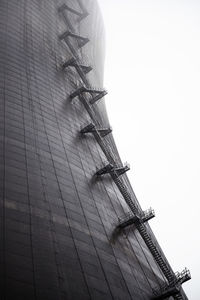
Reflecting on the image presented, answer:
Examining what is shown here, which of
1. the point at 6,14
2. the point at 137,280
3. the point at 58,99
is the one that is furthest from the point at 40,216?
the point at 6,14

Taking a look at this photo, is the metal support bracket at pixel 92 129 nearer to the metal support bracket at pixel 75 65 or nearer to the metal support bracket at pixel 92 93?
the metal support bracket at pixel 92 93

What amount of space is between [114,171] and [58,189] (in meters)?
7.44

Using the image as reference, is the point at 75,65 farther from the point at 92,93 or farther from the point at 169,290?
the point at 169,290

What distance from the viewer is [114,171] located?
85.0 ft

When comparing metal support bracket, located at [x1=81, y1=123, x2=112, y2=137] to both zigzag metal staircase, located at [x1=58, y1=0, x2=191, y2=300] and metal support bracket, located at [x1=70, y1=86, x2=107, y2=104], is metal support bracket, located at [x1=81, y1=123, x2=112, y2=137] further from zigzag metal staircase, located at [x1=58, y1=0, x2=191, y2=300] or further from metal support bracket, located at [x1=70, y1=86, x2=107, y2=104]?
metal support bracket, located at [x1=70, y1=86, x2=107, y2=104]

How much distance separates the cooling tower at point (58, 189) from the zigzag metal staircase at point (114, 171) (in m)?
0.09

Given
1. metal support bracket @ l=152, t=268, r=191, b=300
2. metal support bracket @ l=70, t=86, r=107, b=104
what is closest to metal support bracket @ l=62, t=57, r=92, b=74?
metal support bracket @ l=70, t=86, r=107, b=104

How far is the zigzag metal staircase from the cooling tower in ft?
0.28

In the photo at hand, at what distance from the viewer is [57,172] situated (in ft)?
66.3

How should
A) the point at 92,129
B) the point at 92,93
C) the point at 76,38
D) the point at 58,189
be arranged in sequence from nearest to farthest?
the point at 58,189, the point at 92,129, the point at 92,93, the point at 76,38

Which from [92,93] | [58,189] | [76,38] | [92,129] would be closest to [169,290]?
[58,189]

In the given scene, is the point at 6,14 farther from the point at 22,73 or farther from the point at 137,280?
the point at 137,280

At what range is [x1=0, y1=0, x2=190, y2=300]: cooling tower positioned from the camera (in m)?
14.9

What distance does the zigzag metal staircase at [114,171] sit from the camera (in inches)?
856
